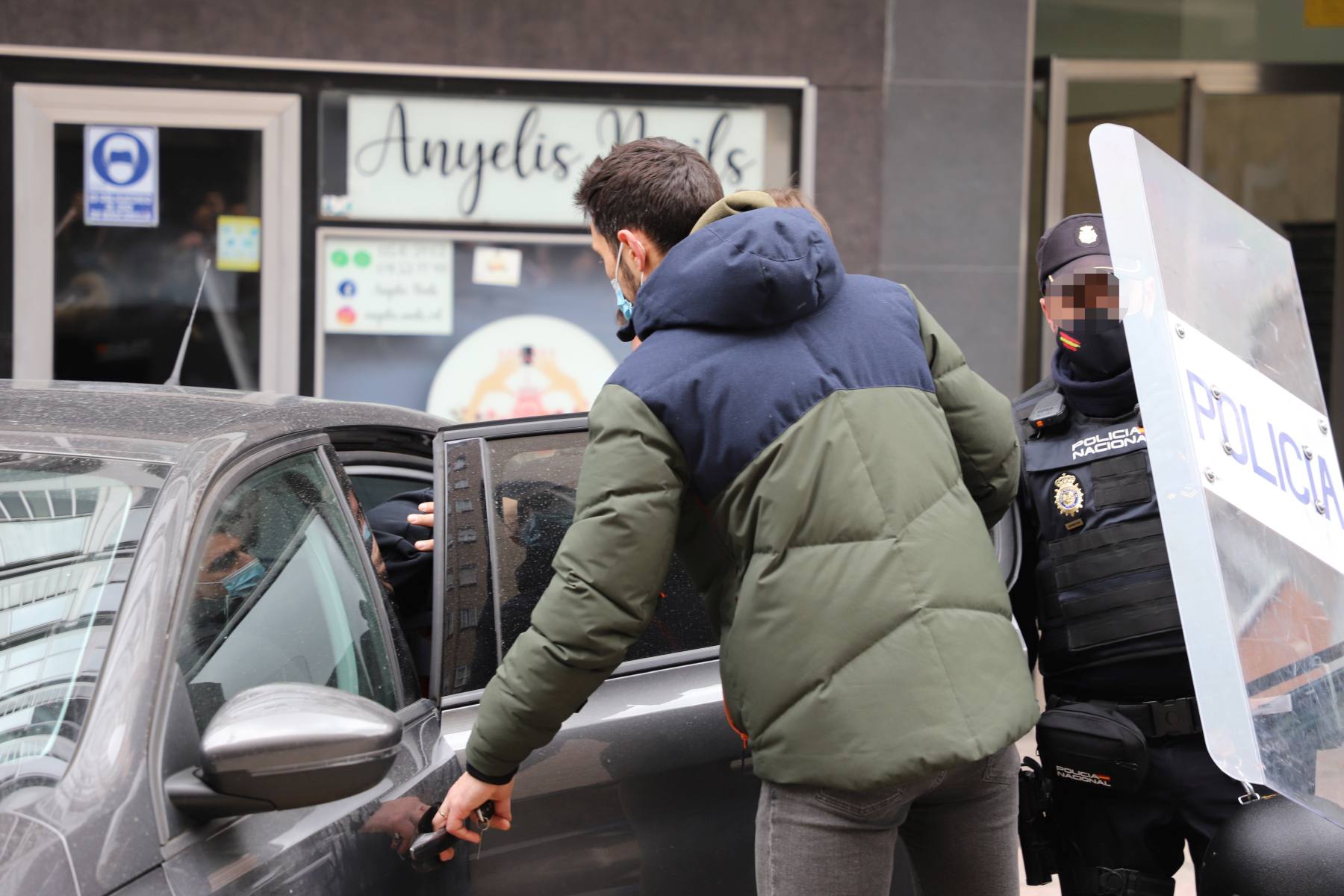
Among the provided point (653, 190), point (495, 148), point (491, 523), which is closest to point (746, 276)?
point (653, 190)

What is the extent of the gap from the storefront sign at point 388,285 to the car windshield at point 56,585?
481 centimetres

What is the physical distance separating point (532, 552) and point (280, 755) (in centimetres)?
96

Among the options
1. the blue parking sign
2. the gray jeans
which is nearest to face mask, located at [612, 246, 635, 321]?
the gray jeans

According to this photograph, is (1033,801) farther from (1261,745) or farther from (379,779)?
(379,779)

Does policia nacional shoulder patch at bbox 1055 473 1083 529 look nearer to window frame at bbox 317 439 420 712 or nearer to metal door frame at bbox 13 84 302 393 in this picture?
window frame at bbox 317 439 420 712

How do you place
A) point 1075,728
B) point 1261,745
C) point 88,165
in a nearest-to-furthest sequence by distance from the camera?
point 1261,745, point 1075,728, point 88,165

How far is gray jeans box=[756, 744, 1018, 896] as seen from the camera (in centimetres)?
189

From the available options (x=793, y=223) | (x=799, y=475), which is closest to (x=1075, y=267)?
(x=793, y=223)

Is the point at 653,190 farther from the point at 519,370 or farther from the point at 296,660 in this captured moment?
the point at 519,370

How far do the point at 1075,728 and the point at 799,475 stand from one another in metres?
0.96

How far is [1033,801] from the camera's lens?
104 inches

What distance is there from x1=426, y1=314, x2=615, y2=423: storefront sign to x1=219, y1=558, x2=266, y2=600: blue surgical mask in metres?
4.75

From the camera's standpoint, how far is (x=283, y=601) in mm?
2090

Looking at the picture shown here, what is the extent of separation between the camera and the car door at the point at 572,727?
224 cm
